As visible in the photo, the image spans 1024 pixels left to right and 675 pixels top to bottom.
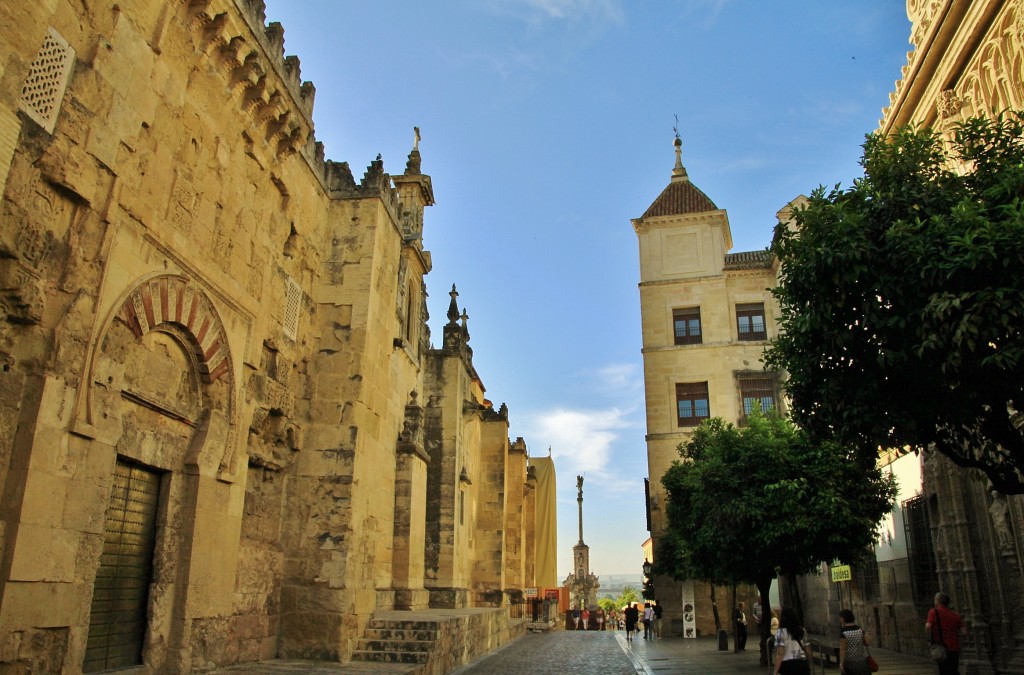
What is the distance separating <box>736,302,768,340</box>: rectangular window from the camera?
30.4 metres

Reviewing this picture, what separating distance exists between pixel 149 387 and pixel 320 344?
3746 millimetres

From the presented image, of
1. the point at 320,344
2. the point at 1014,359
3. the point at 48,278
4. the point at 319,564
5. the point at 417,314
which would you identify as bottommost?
the point at 319,564

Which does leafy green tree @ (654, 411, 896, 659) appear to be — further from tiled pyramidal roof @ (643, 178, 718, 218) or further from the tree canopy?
tiled pyramidal roof @ (643, 178, 718, 218)

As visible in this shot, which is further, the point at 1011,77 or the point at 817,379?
the point at 1011,77

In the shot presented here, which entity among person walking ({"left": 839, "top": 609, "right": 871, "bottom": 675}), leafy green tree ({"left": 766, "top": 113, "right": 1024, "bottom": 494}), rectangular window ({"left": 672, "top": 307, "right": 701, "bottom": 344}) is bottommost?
person walking ({"left": 839, "top": 609, "right": 871, "bottom": 675})

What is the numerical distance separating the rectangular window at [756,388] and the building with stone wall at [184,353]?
19.2 metres

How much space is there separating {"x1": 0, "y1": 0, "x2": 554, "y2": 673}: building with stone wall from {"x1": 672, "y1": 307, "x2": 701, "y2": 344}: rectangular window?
19.7 meters

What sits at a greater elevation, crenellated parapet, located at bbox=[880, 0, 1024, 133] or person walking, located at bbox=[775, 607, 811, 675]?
crenellated parapet, located at bbox=[880, 0, 1024, 133]

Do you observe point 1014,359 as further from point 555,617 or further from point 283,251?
point 555,617

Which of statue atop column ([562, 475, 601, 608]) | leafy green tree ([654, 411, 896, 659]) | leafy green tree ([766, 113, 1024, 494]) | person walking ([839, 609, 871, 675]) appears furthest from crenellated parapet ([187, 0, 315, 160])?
statue atop column ([562, 475, 601, 608])

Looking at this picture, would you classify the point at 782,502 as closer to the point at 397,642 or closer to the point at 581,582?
the point at 397,642

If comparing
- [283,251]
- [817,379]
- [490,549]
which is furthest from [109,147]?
[490,549]

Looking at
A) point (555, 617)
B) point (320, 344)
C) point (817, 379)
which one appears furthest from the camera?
point (555, 617)

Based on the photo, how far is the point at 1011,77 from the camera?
395 inches
